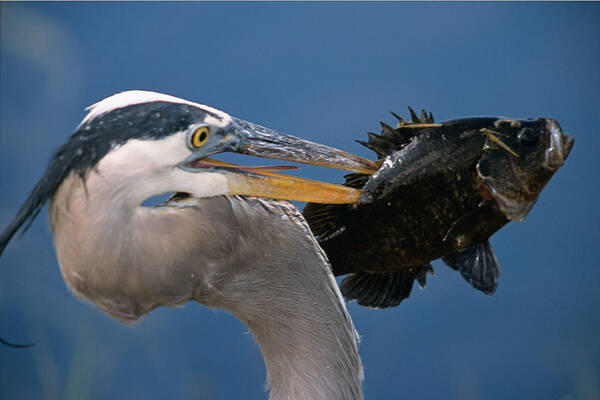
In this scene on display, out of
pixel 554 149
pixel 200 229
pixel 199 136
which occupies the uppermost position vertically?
pixel 554 149

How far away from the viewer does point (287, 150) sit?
0.81 meters

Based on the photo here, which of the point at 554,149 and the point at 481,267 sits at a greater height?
the point at 554,149

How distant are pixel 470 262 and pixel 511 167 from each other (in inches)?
6.4

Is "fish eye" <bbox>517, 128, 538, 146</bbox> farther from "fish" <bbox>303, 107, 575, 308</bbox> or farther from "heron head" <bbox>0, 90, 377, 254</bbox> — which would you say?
"heron head" <bbox>0, 90, 377, 254</bbox>

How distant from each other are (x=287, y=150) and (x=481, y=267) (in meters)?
0.33

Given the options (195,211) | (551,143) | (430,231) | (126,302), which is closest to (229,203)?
(195,211)

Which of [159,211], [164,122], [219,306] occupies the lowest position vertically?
[219,306]

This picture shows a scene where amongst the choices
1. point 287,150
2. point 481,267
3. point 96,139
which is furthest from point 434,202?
point 96,139

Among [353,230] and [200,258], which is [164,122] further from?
[353,230]

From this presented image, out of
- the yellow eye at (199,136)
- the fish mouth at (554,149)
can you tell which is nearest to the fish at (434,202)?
the fish mouth at (554,149)

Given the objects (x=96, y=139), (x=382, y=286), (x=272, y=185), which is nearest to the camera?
(x=96, y=139)

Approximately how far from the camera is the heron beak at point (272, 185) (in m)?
0.75

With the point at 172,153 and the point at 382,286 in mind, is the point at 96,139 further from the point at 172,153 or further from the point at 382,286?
→ the point at 382,286

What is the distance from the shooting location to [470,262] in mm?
854
